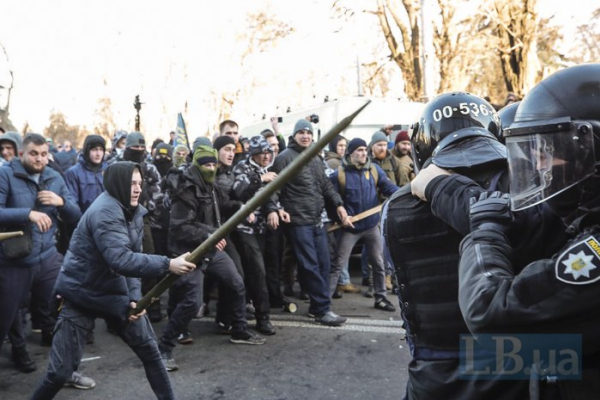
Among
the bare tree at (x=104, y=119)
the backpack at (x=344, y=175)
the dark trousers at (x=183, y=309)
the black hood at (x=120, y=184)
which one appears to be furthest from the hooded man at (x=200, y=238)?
the bare tree at (x=104, y=119)

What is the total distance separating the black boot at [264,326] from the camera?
5.89m

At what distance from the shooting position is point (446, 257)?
1.99m

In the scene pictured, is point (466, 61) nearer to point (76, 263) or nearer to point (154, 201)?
point (154, 201)

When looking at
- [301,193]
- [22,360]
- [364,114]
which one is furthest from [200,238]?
[364,114]

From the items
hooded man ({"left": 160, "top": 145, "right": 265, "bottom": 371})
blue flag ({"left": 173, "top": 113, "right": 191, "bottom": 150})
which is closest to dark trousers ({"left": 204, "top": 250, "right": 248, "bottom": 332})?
hooded man ({"left": 160, "top": 145, "right": 265, "bottom": 371})

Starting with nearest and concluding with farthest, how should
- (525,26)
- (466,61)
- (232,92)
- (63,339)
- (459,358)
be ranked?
(459,358) → (63,339) → (525,26) → (466,61) → (232,92)

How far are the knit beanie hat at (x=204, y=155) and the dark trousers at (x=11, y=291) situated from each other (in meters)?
1.63

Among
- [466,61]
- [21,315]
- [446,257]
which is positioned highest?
[466,61]

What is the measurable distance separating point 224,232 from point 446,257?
76 cm

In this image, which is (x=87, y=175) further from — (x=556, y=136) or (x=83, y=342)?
(x=556, y=136)

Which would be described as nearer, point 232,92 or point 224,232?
point 224,232

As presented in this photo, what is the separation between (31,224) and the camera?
4.90 meters

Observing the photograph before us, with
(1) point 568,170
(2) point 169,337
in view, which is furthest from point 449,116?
(2) point 169,337

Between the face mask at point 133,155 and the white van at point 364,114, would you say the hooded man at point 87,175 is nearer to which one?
the face mask at point 133,155
